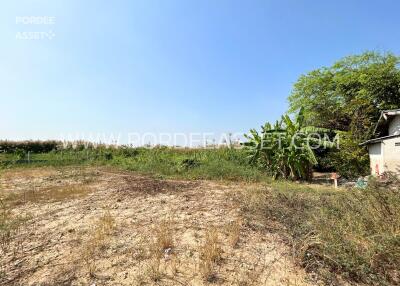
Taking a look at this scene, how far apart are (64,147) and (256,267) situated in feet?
67.1

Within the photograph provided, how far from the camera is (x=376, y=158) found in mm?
8523

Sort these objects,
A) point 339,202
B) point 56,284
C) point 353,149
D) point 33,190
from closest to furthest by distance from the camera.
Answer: point 56,284 < point 339,202 < point 33,190 < point 353,149

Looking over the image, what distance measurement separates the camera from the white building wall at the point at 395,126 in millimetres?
9172

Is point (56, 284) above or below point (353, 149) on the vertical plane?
below

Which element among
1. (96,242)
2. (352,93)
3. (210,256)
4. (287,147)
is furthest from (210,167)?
(352,93)

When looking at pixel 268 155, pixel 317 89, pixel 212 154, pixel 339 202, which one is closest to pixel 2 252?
pixel 339 202

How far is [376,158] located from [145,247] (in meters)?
9.25

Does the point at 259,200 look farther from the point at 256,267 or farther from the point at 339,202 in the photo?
the point at 256,267

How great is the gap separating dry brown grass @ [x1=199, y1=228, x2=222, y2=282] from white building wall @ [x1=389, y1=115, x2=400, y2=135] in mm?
9939

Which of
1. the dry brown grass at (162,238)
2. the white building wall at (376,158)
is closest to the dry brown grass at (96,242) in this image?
the dry brown grass at (162,238)

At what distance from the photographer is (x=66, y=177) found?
843cm

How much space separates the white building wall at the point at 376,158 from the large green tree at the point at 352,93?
1.21m

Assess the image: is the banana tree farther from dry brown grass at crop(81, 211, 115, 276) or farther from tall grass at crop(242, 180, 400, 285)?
dry brown grass at crop(81, 211, 115, 276)

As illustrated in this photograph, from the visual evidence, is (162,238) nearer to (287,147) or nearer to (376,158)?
(287,147)
